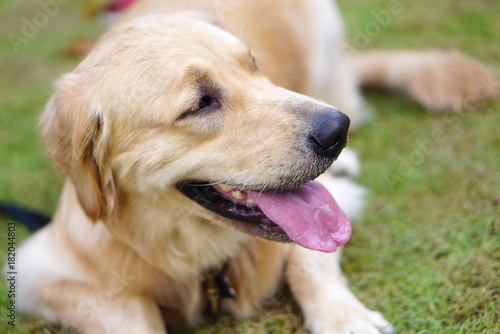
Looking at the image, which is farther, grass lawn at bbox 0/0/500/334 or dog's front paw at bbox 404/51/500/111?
dog's front paw at bbox 404/51/500/111

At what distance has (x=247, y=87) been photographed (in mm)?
2367

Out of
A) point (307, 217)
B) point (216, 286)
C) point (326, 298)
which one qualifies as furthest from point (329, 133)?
point (216, 286)

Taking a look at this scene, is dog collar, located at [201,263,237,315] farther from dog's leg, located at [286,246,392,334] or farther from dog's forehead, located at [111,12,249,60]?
dog's forehead, located at [111,12,249,60]

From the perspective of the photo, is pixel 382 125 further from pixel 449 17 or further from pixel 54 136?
pixel 54 136

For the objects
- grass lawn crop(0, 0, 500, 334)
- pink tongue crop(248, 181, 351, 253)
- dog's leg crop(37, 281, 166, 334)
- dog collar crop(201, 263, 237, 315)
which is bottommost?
grass lawn crop(0, 0, 500, 334)

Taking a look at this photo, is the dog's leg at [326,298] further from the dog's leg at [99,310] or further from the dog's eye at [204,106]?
the dog's eye at [204,106]

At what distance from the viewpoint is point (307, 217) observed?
227cm

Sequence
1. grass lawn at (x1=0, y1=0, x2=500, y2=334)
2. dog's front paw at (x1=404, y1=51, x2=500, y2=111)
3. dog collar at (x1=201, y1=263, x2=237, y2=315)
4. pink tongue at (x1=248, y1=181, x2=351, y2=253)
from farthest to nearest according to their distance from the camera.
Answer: dog's front paw at (x1=404, y1=51, x2=500, y2=111), dog collar at (x1=201, y1=263, x2=237, y2=315), grass lawn at (x1=0, y1=0, x2=500, y2=334), pink tongue at (x1=248, y1=181, x2=351, y2=253)

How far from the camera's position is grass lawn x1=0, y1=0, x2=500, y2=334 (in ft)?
7.95

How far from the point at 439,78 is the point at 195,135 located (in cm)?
287

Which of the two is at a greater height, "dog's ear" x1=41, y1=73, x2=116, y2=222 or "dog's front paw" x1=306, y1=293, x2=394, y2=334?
"dog's ear" x1=41, y1=73, x2=116, y2=222

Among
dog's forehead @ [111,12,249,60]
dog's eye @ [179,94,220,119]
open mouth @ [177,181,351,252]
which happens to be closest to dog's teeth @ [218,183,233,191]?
open mouth @ [177,181,351,252]

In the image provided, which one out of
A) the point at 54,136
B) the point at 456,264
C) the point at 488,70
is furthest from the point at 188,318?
the point at 488,70

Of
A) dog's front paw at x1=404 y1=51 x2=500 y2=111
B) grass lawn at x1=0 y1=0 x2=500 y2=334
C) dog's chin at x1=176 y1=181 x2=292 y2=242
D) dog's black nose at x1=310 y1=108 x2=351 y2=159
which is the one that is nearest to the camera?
dog's black nose at x1=310 y1=108 x2=351 y2=159
